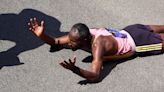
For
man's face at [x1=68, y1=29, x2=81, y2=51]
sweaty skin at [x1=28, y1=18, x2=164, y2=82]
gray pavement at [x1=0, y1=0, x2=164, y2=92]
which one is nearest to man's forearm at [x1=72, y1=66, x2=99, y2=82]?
sweaty skin at [x1=28, y1=18, x2=164, y2=82]

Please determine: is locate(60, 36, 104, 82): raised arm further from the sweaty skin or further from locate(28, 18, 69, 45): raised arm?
locate(28, 18, 69, 45): raised arm

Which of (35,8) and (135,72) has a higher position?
(35,8)

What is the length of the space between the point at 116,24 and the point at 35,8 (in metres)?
1.04

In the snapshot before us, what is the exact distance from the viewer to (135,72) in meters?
4.55

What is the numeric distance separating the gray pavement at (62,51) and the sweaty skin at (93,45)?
0.12 metres

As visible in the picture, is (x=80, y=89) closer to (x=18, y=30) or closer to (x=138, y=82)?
(x=138, y=82)

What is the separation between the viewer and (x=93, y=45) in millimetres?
4387

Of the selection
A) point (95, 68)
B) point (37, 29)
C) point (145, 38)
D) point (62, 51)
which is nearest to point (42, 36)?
point (37, 29)

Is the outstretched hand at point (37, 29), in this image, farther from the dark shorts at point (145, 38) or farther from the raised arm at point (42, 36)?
the dark shorts at point (145, 38)

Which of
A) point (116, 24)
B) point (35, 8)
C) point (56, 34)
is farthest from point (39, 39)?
point (116, 24)

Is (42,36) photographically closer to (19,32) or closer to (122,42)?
(19,32)

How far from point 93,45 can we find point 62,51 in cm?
47

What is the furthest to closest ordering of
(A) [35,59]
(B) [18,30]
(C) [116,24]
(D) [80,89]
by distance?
1. (C) [116,24]
2. (B) [18,30]
3. (A) [35,59]
4. (D) [80,89]

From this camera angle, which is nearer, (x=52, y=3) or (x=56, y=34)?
(x=56, y=34)
